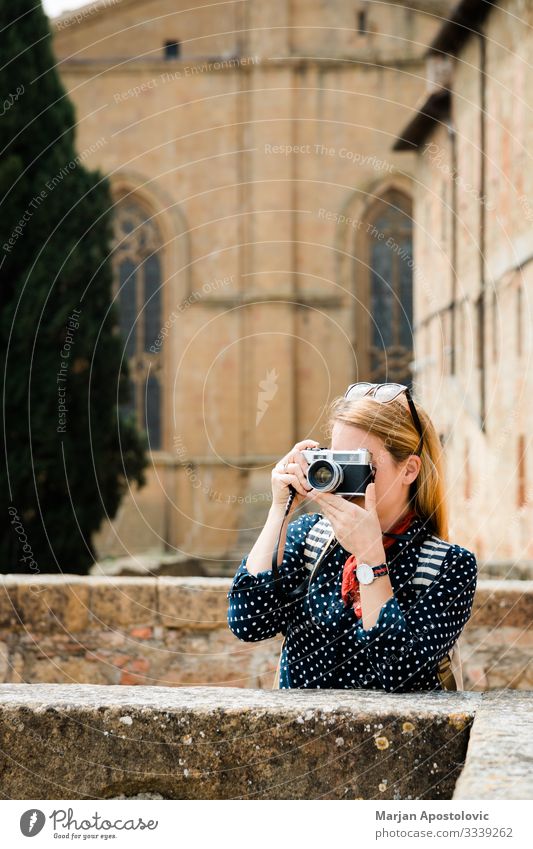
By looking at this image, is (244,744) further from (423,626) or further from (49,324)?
(49,324)

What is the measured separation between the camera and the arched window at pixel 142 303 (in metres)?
19.4

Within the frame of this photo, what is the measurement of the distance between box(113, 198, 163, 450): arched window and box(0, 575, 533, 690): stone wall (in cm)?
1339

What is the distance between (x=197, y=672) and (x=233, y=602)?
3.38 metres

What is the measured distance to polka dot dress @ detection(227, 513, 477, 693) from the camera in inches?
94.2

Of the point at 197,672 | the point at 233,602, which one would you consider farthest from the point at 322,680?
the point at 197,672

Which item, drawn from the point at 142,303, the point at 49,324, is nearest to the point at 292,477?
A: the point at 49,324

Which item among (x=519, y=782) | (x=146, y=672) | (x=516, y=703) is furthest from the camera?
(x=146, y=672)

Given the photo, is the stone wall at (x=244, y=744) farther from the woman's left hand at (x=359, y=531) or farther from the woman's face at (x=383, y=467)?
the woman's face at (x=383, y=467)

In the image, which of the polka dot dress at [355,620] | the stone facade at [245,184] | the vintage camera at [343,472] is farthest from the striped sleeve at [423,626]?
the stone facade at [245,184]

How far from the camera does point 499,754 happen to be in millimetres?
1992

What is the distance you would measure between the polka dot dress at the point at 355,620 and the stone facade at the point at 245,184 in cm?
1501

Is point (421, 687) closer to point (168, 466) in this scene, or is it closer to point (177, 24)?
point (168, 466)

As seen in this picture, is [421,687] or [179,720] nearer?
[179,720]
